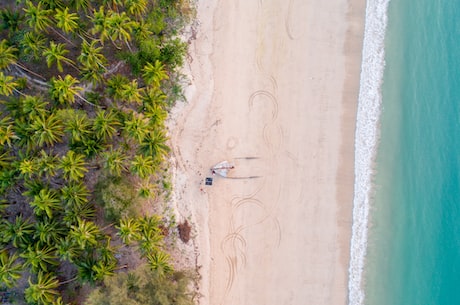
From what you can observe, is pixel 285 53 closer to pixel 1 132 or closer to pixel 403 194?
pixel 403 194

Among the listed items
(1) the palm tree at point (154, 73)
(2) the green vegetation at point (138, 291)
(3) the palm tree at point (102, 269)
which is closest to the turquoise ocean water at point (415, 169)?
(2) the green vegetation at point (138, 291)

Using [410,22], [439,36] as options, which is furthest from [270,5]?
[439,36]

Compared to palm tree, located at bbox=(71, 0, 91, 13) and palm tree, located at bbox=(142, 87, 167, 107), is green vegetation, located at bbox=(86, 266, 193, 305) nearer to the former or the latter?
palm tree, located at bbox=(142, 87, 167, 107)

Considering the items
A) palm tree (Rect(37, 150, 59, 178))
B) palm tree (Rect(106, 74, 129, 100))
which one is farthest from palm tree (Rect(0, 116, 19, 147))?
palm tree (Rect(106, 74, 129, 100))

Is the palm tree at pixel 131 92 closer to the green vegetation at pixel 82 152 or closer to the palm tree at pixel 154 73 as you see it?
the green vegetation at pixel 82 152

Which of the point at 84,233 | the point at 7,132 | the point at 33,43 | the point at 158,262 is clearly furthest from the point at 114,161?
the point at 33,43

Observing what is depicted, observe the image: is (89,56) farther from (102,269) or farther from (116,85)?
(102,269)

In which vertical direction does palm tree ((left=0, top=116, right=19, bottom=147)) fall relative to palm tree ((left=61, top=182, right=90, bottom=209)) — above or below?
above
